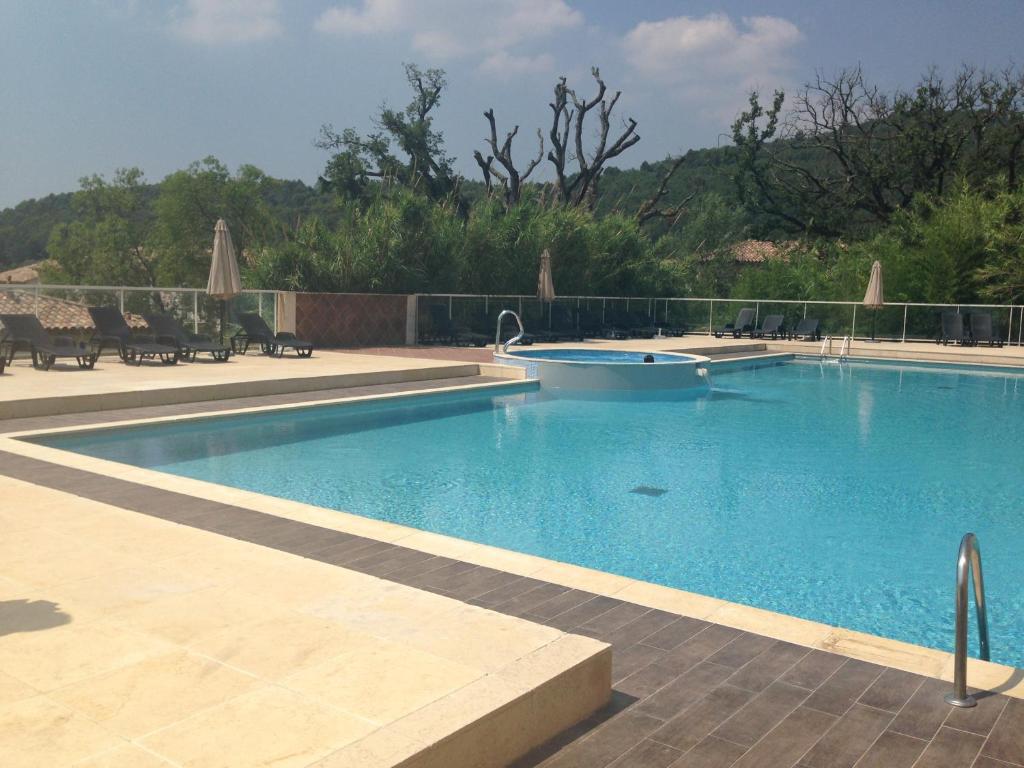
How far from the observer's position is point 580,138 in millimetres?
39562

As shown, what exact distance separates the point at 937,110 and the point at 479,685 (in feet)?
117

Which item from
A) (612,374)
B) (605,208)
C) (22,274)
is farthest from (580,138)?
(22,274)

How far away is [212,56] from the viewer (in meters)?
18.7

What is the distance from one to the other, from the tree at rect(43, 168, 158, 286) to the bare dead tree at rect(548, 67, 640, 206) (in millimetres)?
25667

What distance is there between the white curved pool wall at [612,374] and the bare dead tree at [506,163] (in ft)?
87.1

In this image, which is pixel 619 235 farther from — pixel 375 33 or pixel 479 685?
pixel 479 685

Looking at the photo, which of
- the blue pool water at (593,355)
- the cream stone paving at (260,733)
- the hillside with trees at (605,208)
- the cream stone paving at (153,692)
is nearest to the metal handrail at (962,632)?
the cream stone paving at (260,733)

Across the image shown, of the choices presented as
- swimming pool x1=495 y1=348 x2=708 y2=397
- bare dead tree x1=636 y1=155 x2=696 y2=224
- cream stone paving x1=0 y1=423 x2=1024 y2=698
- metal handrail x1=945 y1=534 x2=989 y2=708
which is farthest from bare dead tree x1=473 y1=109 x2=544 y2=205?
metal handrail x1=945 y1=534 x2=989 y2=708

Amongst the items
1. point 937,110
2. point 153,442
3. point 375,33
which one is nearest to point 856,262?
point 937,110

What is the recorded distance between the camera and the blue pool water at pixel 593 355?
16031 mm

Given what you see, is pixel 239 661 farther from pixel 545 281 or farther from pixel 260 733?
pixel 545 281

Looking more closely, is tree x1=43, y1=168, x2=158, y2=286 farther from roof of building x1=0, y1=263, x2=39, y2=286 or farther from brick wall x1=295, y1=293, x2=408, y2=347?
brick wall x1=295, y1=293, x2=408, y2=347

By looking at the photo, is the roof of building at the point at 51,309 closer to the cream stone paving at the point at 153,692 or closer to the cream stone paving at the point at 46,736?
the cream stone paving at the point at 153,692

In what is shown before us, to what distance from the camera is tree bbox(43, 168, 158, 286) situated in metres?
50.0
